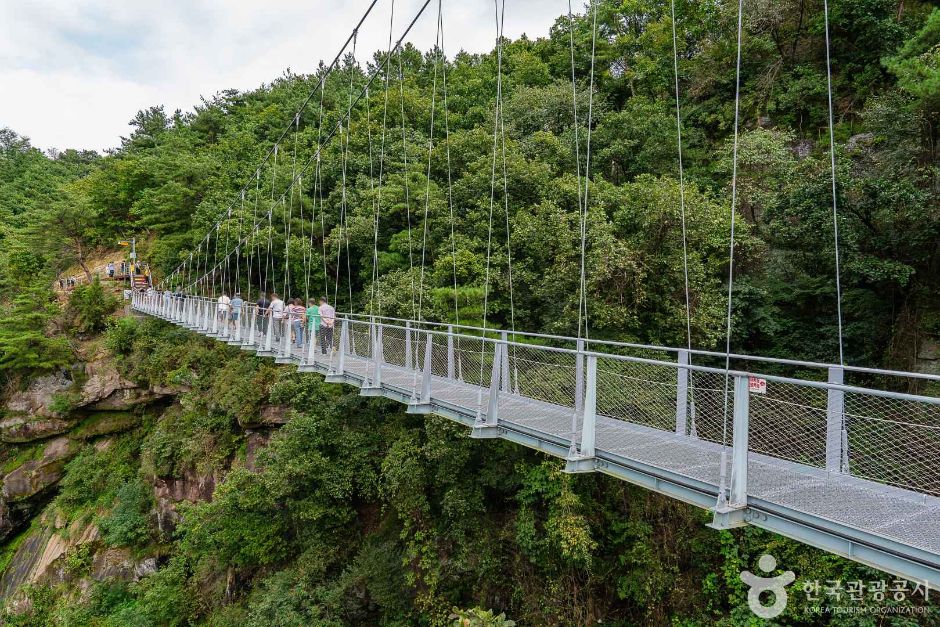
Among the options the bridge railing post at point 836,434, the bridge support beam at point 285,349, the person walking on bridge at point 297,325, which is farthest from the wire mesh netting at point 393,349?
the bridge railing post at point 836,434

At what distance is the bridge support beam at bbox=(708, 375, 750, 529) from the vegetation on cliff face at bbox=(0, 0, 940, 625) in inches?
135

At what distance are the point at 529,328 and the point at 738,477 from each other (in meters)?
8.40

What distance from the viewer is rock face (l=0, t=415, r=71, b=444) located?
17.6 m

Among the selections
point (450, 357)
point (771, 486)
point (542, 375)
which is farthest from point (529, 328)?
point (771, 486)

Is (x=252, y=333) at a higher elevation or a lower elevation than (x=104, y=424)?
higher

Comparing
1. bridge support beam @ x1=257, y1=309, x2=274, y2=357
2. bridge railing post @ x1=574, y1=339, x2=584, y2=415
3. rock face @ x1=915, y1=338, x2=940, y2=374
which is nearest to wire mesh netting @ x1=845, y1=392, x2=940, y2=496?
bridge railing post @ x1=574, y1=339, x2=584, y2=415

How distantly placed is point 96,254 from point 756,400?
36.4 metres

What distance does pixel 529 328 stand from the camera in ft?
36.7

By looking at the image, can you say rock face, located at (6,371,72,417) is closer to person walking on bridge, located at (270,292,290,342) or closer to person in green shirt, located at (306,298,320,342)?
person walking on bridge, located at (270,292,290,342)

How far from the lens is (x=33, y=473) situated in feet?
57.0

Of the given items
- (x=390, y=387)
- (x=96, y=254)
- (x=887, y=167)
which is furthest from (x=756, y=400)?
(x=96, y=254)

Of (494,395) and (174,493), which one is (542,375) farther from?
(174,493)

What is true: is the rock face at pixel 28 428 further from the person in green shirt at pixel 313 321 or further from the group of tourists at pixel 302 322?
the person in green shirt at pixel 313 321

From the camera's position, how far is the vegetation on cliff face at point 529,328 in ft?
22.6
